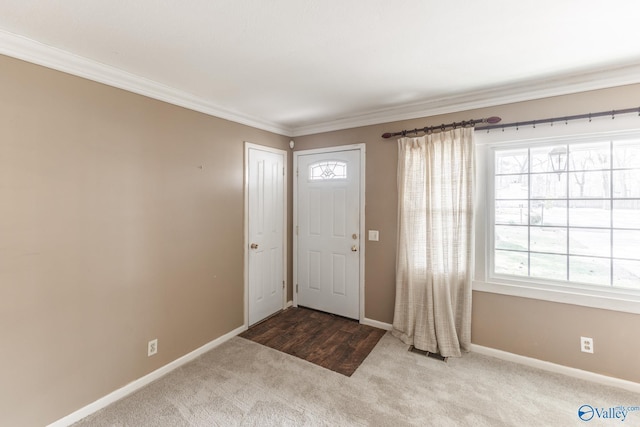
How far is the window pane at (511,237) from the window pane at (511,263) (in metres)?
0.06

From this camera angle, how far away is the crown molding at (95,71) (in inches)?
64.0

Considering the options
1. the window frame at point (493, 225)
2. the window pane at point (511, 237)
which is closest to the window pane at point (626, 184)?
the window frame at point (493, 225)

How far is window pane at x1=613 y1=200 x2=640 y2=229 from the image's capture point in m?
2.10

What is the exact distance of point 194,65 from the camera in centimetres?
200

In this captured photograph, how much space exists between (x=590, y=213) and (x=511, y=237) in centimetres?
57

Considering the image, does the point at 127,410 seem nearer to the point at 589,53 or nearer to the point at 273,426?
the point at 273,426

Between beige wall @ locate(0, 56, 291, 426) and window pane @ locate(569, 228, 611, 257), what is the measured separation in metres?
3.22

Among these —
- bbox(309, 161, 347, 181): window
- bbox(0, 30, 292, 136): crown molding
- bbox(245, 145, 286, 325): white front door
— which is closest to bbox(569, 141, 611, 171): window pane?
bbox(309, 161, 347, 181): window

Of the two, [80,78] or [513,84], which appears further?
[513,84]

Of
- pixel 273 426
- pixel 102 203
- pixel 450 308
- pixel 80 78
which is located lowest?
pixel 273 426

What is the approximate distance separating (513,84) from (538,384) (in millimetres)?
2436

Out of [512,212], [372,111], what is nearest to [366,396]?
[512,212]

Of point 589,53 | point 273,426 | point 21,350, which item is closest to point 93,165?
point 21,350

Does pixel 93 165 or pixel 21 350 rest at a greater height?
pixel 93 165
